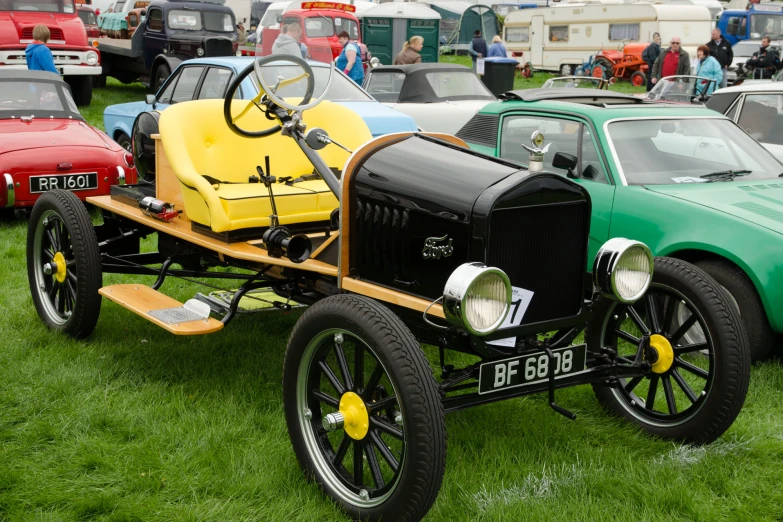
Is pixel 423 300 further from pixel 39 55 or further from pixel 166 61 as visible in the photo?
pixel 166 61

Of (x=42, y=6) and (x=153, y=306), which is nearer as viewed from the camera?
(x=153, y=306)

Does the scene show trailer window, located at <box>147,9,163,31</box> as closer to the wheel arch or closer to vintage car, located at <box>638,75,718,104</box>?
vintage car, located at <box>638,75,718,104</box>

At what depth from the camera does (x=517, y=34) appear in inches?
1212

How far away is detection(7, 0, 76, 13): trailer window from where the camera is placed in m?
15.7

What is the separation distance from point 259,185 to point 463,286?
2.25 meters

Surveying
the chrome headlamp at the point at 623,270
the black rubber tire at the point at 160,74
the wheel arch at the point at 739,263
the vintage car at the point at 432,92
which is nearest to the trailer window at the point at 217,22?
the black rubber tire at the point at 160,74

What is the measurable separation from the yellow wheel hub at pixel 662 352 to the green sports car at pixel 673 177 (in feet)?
3.91

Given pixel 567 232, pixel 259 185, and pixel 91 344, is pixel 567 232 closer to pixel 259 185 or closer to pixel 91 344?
pixel 259 185

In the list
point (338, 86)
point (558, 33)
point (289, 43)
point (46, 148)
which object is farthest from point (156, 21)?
point (558, 33)

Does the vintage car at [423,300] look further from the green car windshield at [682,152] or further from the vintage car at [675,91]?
the vintage car at [675,91]

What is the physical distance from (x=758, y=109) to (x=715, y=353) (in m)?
5.23

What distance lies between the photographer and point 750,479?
148 inches

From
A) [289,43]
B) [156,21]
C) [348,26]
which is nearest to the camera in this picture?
[289,43]

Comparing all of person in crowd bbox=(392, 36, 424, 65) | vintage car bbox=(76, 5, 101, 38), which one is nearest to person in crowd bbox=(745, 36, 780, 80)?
person in crowd bbox=(392, 36, 424, 65)
